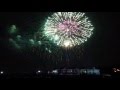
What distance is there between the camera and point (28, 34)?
18.8 metres

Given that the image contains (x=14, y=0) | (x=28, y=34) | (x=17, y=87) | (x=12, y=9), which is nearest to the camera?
(x=17, y=87)

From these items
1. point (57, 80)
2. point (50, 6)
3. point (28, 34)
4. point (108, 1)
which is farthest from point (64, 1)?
point (28, 34)

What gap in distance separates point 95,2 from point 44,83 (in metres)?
2.15

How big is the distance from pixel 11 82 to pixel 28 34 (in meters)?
13.3

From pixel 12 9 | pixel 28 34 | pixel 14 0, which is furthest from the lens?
pixel 28 34

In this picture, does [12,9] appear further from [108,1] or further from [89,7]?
[108,1]

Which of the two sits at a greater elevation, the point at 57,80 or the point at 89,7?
the point at 89,7

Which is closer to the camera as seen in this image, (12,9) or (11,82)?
(11,82)

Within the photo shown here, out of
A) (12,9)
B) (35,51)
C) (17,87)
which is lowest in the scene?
(17,87)

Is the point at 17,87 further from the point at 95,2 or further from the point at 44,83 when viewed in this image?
the point at 95,2

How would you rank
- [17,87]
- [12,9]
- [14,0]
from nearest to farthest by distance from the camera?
1. [17,87]
2. [14,0]
3. [12,9]

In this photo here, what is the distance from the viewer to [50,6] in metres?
6.45

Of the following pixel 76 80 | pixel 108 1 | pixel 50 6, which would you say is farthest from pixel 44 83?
pixel 108 1

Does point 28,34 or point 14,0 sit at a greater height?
point 28,34
